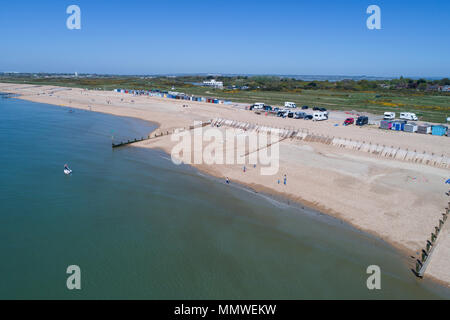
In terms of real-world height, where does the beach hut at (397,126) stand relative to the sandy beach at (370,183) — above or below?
above

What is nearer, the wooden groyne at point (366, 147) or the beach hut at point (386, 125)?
the wooden groyne at point (366, 147)

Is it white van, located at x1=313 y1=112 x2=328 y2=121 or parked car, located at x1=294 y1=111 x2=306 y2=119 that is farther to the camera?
parked car, located at x1=294 y1=111 x2=306 y2=119

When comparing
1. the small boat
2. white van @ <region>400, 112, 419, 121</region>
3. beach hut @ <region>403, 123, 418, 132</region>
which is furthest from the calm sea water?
white van @ <region>400, 112, 419, 121</region>

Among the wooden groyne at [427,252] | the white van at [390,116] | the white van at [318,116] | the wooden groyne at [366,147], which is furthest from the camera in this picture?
the white van at [390,116]

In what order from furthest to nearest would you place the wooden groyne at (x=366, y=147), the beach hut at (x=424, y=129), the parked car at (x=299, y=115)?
the parked car at (x=299, y=115) → the beach hut at (x=424, y=129) → the wooden groyne at (x=366, y=147)

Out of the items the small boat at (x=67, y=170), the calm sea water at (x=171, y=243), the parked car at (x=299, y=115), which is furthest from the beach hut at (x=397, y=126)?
the small boat at (x=67, y=170)

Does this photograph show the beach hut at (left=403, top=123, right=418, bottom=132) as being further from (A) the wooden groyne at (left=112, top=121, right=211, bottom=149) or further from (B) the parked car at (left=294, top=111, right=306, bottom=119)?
(A) the wooden groyne at (left=112, top=121, right=211, bottom=149)

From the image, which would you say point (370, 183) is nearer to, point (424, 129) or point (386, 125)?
point (424, 129)

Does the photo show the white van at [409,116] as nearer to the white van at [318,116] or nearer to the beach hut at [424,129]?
the beach hut at [424,129]
